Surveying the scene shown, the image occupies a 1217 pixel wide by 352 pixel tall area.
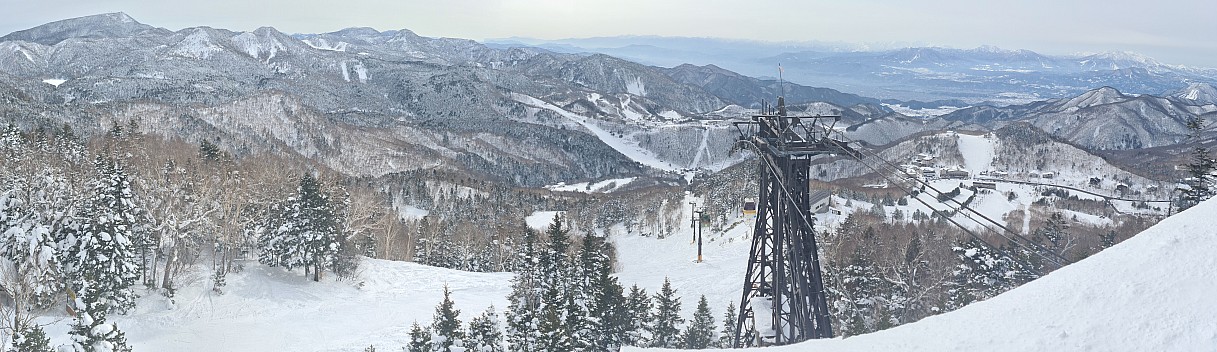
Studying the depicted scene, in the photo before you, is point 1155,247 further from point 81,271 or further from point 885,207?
point 885,207

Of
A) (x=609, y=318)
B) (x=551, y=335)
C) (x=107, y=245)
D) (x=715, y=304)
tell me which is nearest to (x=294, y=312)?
(x=107, y=245)

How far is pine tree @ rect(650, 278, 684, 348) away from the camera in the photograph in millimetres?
30141

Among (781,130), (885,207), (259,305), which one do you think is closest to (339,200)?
(259,305)

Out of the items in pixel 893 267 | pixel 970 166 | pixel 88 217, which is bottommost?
pixel 970 166

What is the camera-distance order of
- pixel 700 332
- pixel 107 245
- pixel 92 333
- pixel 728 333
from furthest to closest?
1. pixel 107 245
2. pixel 700 332
3. pixel 728 333
4. pixel 92 333

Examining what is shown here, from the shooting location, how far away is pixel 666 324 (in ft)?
101

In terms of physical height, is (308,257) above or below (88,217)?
below

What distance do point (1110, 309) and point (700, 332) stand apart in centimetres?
2241

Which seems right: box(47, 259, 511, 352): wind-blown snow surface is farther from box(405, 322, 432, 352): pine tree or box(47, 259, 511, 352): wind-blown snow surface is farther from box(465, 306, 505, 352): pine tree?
box(465, 306, 505, 352): pine tree

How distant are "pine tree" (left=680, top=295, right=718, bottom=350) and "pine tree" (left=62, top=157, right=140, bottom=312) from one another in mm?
24940

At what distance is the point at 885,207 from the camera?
325 ft

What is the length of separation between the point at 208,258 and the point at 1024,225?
108m

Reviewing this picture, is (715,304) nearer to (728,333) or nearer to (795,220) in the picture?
(728,333)

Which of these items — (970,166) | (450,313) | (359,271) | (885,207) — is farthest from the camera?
(970,166)
